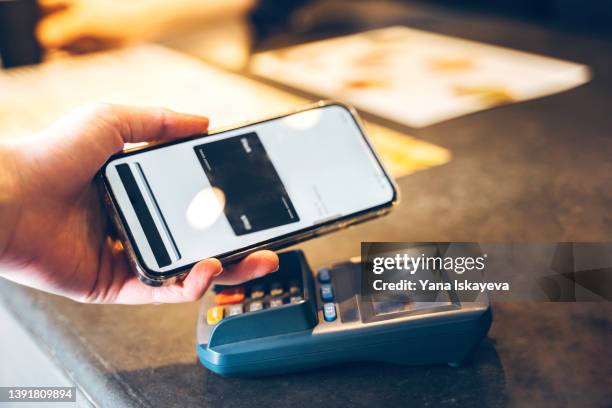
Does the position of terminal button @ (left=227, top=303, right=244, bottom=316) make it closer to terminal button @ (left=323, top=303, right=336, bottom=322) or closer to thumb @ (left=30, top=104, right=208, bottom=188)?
terminal button @ (left=323, top=303, right=336, bottom=322)

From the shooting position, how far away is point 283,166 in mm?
613

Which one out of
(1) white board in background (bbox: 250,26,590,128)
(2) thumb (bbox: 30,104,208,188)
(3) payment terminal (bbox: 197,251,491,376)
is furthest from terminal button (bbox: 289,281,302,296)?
(1) white board in background (bbox: 250,26,590,128)

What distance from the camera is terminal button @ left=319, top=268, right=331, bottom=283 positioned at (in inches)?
21.5

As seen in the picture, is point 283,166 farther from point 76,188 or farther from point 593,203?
point 593,203

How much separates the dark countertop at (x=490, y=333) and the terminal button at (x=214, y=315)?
42 millimetres

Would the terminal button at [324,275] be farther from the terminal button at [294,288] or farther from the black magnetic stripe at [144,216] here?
the black magnetic stripe at [144,216]

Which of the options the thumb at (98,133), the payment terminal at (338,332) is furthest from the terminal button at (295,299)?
the thumb at (98,133)

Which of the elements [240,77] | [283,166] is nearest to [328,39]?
[240,77]

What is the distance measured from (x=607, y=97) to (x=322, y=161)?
1.84ft

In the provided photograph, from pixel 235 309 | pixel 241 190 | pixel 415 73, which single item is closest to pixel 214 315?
pixel 235 309

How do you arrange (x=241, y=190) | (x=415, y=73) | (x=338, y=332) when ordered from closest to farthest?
(x=338, y=332), (x=241, y=190), (x=415, y=73)

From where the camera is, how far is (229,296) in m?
0.53

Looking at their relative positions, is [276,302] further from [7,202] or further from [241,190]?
[7,202]

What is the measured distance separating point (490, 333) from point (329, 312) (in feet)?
0.45
